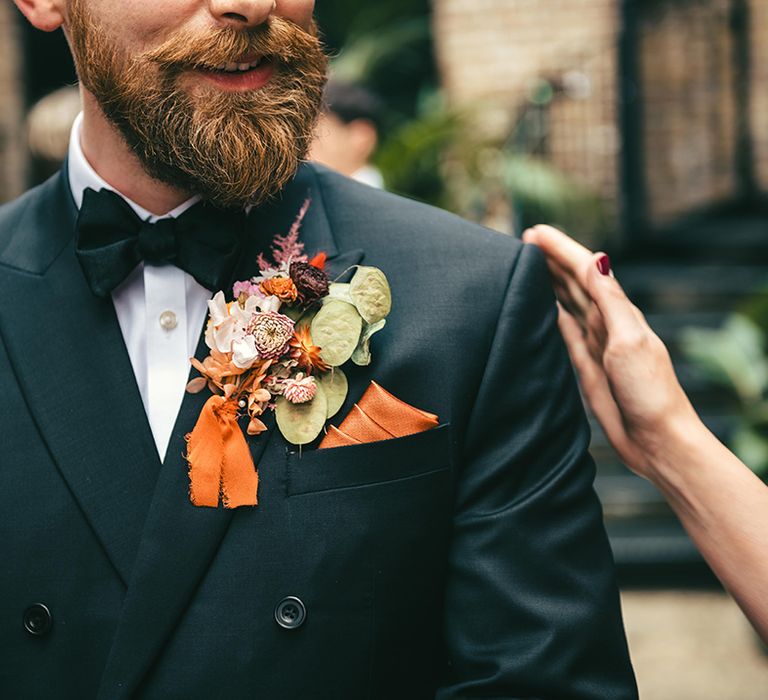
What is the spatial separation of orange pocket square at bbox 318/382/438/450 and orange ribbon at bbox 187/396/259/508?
0.14 metres

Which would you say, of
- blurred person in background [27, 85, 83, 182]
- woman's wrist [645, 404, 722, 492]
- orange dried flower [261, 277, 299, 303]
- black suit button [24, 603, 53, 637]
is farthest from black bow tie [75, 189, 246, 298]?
blurred person in background [27, 85, 83, 182]

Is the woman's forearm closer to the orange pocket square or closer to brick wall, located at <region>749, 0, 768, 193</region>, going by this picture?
the orange pocket square

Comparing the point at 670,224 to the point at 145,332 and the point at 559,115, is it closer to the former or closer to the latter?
the point at 559,115

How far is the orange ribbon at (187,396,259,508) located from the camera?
1895 millimetres

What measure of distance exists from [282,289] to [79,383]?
41cm

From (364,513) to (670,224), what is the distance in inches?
290

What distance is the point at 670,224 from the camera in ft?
28.8

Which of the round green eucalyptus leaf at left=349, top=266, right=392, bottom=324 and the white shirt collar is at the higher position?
the white shirt collar

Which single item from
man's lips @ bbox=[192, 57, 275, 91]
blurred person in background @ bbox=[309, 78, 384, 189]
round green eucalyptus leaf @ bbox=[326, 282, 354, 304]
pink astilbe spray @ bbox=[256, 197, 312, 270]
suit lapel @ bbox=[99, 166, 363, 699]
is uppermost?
man's lips @ bbox=[192, 57, 275, 91]

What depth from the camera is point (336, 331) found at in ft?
6.46

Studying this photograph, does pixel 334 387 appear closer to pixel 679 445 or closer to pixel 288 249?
pixel 288 249

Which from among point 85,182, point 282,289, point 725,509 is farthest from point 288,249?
point 725,509

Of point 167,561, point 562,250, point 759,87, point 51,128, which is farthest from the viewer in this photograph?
point 759,87

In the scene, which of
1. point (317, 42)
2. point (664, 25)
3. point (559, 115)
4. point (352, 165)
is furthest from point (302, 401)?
point (664, 25)
